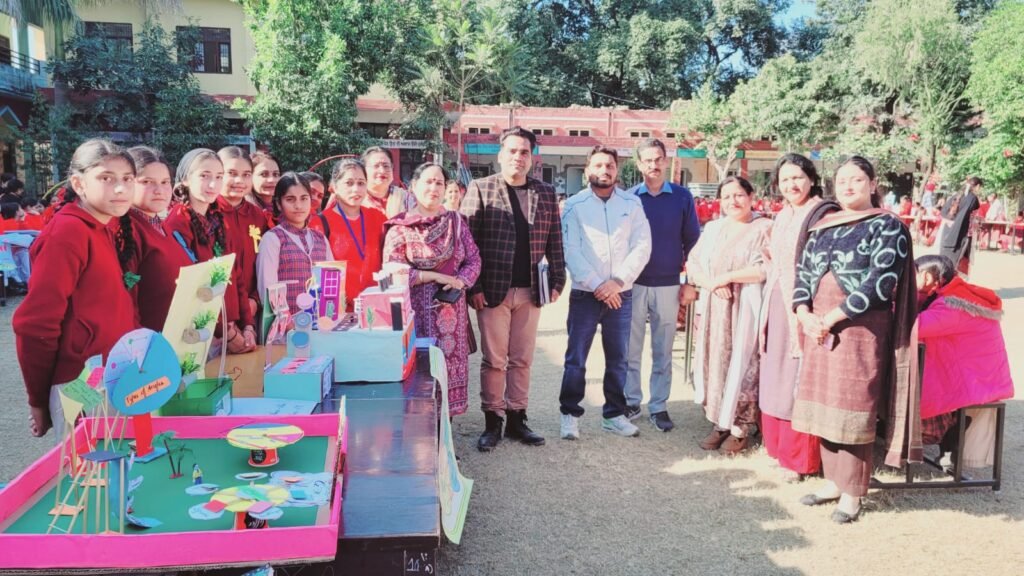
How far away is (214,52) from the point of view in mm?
23328

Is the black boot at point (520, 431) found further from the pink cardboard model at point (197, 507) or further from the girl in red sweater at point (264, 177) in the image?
the pink cardboard model at point (197, 507)

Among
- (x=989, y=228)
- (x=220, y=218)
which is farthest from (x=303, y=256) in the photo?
(x=989, y=228)

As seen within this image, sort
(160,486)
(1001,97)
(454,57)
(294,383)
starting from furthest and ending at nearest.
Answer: (454,57)
(1001,97)
(294,383)
(160,486)

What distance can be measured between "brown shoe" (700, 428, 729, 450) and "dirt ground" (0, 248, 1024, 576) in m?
0.07

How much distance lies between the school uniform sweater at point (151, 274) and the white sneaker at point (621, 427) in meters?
2.78

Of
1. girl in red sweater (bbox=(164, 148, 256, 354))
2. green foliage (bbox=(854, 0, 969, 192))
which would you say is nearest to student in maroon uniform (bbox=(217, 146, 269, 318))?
girl in red sweater (bbox=(164, 148, 256, 354))

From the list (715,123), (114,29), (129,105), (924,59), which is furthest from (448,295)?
(715,123)

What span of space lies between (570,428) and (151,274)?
2583mm

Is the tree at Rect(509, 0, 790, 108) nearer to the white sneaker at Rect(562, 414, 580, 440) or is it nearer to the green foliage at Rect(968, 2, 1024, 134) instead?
the green foliage at Rect(968, 2, 1024, 134)

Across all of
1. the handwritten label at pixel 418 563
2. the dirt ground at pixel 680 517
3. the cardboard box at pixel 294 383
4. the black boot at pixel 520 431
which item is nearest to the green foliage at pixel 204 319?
the cardboard box at pixel 294 383

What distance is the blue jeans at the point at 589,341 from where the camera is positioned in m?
4.30

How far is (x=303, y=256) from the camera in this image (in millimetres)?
3738

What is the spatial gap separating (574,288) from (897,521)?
2032 mm

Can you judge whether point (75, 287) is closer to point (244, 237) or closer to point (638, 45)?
point (244, 237)
